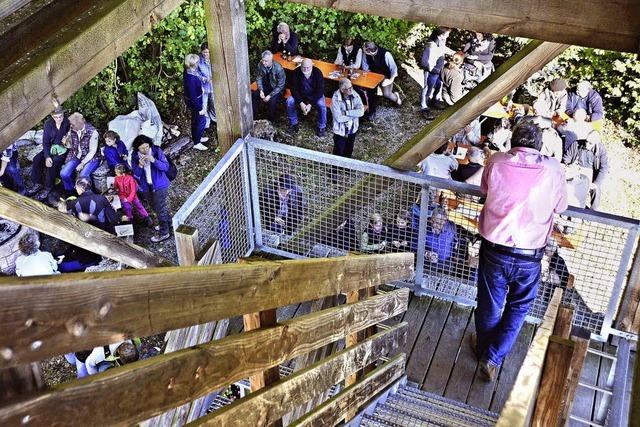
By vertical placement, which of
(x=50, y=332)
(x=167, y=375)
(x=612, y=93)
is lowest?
(x=612, y=93)

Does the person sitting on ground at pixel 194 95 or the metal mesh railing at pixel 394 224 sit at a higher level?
the metal mesh railing at pixel 394 224

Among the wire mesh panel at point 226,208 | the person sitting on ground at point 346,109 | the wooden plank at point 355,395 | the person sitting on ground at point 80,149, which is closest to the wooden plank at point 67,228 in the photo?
the wire mesh panel at point 226,208

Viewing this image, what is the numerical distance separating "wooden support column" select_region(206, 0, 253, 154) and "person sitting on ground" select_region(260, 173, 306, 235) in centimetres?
48

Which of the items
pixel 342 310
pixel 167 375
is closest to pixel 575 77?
pixel 342 310

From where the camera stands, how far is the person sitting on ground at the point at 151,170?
8.73 metres

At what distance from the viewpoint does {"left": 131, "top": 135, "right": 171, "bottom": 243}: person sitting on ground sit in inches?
344

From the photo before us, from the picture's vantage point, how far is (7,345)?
46.7 inches

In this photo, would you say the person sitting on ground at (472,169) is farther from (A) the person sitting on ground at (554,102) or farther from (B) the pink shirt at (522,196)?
(B) the pink shirt at (522,196)

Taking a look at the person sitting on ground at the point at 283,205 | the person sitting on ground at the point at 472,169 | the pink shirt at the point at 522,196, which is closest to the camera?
the pink shirt at the point at 522,196

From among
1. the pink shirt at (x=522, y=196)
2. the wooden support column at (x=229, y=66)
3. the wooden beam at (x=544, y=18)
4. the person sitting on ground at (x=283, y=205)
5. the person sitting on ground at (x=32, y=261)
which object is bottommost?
the person sitting on ground at (x=32, y=261)

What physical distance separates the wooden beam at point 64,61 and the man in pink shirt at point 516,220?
218 cm

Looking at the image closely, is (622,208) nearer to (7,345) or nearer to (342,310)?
(342,310)

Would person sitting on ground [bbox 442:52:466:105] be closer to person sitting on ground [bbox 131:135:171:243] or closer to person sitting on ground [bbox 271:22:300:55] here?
person sitting on ground [bbox 271:22:300:55]

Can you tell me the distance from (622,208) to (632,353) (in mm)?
5411
